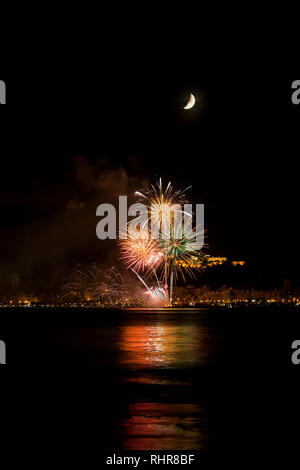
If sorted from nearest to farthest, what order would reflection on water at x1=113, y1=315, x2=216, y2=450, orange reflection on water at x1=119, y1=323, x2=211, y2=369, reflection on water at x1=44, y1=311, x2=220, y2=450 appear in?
reflection on water at x1=113, y1=315, x2=216, y2=450, reflection on water at x1=44, y1=311, x2=220, y2=450, orange reflection on water at x1=119, y1=323, x2=211, y2=369

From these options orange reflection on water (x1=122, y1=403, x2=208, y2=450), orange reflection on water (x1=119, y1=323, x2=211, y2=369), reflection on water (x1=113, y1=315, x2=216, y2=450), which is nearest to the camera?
orange reflection on water (x1=122, y1=403, x2=208, y2=450)

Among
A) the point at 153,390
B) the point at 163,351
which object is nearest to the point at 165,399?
the point at 153,390

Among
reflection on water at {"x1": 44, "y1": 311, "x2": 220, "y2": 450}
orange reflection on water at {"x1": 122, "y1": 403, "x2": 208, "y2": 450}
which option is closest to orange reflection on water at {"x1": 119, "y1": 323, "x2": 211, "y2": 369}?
reflection on water at {"x1": 44, "y1": 311, "x2": 220, "y2": 450}

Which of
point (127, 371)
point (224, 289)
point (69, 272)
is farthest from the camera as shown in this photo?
point (69, 272)

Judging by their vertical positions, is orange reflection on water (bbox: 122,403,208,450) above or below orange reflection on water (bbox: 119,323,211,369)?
above

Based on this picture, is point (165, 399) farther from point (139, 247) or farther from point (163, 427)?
point (139, 247)

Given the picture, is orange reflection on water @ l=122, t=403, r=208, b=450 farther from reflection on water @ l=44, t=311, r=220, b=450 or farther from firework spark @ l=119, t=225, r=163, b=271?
firework spark @ l=119, t=225, r=163, b=271

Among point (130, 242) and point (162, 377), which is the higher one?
point (130, 242)
